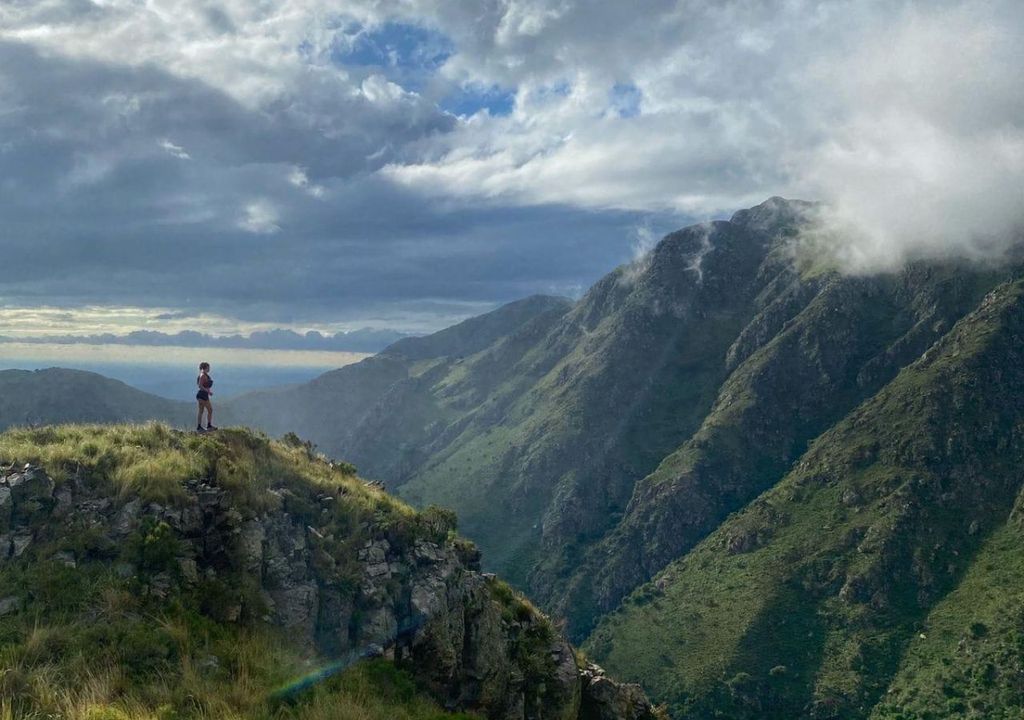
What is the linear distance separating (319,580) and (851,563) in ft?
538

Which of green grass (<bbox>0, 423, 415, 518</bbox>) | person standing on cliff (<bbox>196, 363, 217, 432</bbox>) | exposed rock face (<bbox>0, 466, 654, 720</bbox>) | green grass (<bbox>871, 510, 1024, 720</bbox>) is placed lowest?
green grass (<bbox>871, 510, 1024, 720</bbox>)

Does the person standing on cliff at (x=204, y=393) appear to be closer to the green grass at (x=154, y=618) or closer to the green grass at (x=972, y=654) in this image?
the green grass at (x=154, y=618)

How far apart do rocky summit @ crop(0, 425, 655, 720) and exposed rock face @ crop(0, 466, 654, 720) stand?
0.05m

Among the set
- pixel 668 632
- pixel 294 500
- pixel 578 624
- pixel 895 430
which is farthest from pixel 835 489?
pixel 294 500

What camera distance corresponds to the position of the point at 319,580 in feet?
60.4

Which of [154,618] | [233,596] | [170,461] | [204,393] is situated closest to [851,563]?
[204,393]

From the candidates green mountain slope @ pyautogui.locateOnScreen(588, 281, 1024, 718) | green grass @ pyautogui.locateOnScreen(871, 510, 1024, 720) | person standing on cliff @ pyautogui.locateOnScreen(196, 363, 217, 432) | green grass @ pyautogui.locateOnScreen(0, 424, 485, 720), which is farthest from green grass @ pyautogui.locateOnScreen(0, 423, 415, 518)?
green grass @ pyautogui.locateOnScreen(871, 510, 1024, 720)

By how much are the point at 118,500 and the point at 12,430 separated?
6.64 meters

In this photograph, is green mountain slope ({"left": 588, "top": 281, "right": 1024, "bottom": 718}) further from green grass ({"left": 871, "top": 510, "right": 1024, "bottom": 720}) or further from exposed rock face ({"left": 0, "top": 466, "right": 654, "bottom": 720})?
exposed rock face ({"left": 0, "top": 466, "right": 654, "bottom": 720})

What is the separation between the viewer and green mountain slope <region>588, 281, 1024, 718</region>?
12912 centimetres

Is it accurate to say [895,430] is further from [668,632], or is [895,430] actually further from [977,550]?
[668,632]

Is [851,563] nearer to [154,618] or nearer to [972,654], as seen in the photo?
[972,654]

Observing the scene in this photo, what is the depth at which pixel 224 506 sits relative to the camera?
60.1ft

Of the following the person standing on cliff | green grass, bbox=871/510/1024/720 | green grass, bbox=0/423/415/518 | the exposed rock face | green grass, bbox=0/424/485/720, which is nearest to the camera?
green grass, bbox=0/424/485/720
